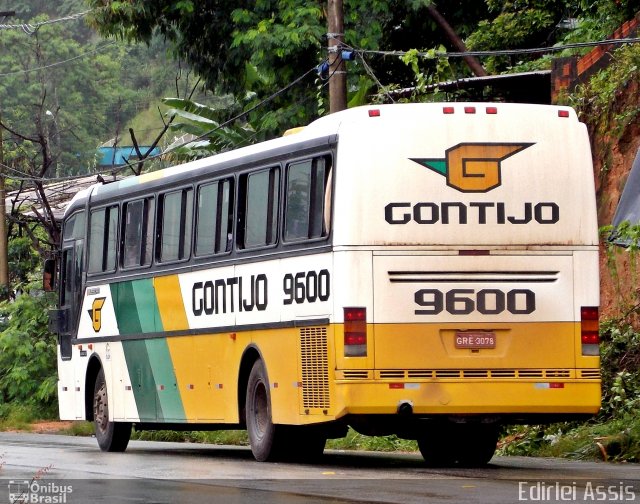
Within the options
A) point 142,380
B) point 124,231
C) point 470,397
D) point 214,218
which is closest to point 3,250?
point 124,231

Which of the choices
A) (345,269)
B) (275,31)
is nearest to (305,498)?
(345,269)

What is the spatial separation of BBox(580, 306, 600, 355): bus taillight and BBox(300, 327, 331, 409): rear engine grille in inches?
94.2

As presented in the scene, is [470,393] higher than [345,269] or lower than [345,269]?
lower

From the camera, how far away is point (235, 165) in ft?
54.9

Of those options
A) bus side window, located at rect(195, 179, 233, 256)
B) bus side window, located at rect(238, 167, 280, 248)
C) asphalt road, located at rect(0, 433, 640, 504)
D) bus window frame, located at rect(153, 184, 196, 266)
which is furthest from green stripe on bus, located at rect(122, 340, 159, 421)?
bus side window, located at rect(238, 167, 280, 248)

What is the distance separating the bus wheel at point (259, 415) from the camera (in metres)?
15.9

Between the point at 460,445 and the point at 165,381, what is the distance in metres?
4.23

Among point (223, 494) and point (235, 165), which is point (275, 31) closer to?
point (235, 165)

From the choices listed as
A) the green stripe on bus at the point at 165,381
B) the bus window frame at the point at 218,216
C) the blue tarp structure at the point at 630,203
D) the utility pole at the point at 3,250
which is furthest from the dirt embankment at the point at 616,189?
the utility pole at the point at 3,250

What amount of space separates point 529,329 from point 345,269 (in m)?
1.80

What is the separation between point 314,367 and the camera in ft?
48.0

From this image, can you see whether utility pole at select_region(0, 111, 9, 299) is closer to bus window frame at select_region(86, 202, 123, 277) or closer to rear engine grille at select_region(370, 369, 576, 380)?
bus window frame at select_region(86, 202, 123, 277)

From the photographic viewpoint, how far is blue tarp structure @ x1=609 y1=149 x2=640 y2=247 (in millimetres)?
19047

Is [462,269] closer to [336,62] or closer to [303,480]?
[303,480]
